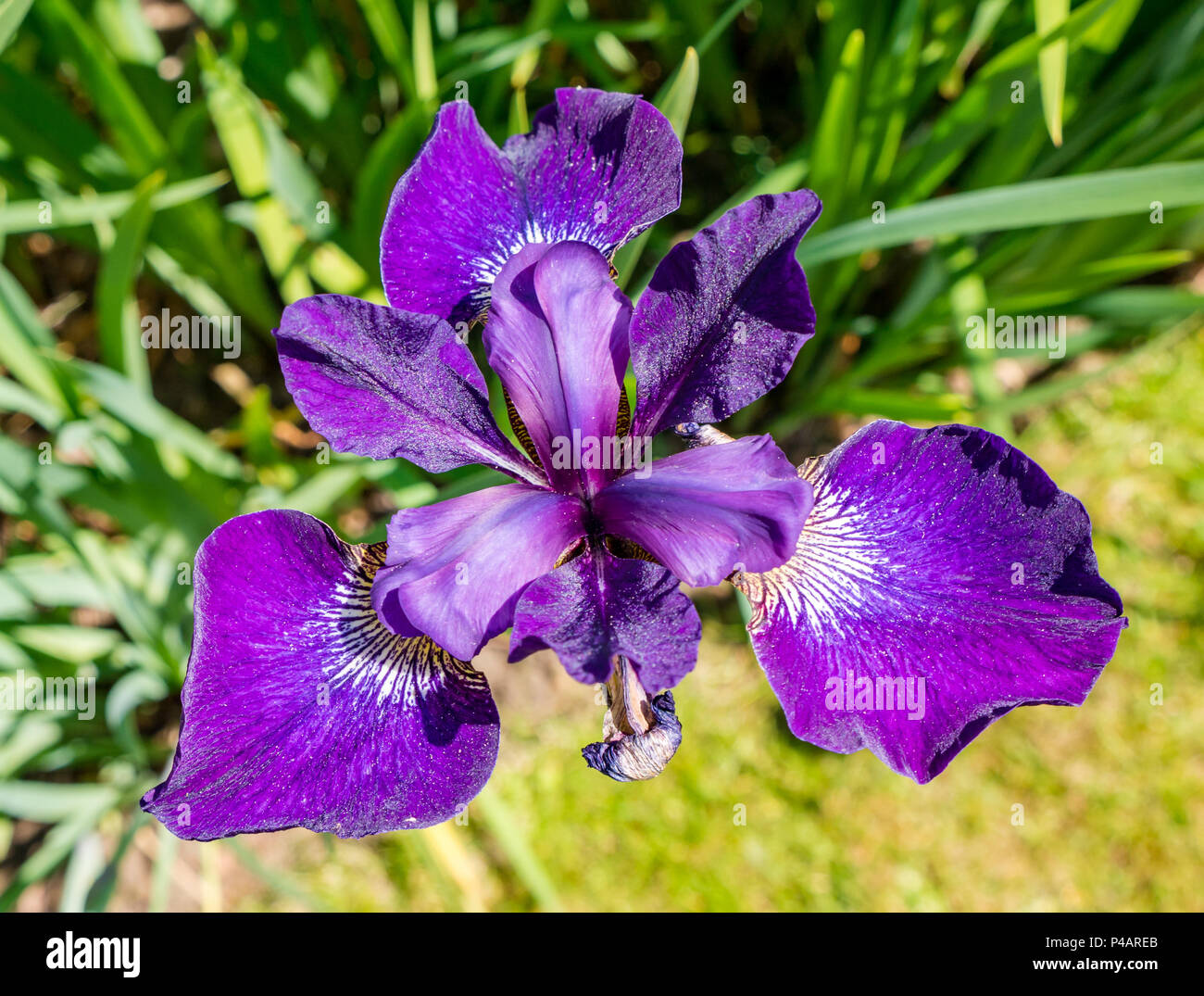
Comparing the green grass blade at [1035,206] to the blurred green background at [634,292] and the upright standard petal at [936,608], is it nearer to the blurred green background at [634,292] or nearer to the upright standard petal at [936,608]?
the blurred green background at [634,292]

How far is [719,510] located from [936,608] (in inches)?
13.4

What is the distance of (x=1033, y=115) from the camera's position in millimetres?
1604

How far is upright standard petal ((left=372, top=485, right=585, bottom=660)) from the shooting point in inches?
43.9

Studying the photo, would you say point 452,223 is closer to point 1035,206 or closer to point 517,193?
point 517,193

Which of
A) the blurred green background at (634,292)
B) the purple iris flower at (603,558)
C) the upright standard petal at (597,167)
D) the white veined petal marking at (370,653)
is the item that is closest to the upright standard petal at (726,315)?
the purple iris flower at (603,558)

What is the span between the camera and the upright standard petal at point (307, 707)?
3.79ft

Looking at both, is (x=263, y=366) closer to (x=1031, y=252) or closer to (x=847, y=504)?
(x=847, y=504)

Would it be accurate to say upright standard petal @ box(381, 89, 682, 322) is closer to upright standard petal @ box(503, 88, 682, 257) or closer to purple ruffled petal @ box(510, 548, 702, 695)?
upright standard petal @ box(503, 88, 682, 257)

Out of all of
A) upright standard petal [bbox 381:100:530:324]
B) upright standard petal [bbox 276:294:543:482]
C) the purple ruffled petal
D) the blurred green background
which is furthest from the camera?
the blurred green background

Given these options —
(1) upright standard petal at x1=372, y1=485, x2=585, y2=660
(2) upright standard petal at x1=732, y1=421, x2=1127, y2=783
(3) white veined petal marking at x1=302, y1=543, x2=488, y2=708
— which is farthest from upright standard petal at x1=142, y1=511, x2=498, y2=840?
(2) upright standard petal at x1=732, y1=421, x2=1127, y2=783

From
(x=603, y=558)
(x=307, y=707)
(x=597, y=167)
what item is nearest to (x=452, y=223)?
(x=597, y=167)

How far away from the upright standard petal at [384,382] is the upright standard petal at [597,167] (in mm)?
294

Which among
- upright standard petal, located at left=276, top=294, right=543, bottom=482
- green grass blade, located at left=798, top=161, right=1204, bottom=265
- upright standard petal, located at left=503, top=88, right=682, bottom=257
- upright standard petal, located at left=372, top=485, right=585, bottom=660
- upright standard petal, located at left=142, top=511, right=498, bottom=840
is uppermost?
upright standard petal, located at left=503, top=88, right=682, bottom=257
